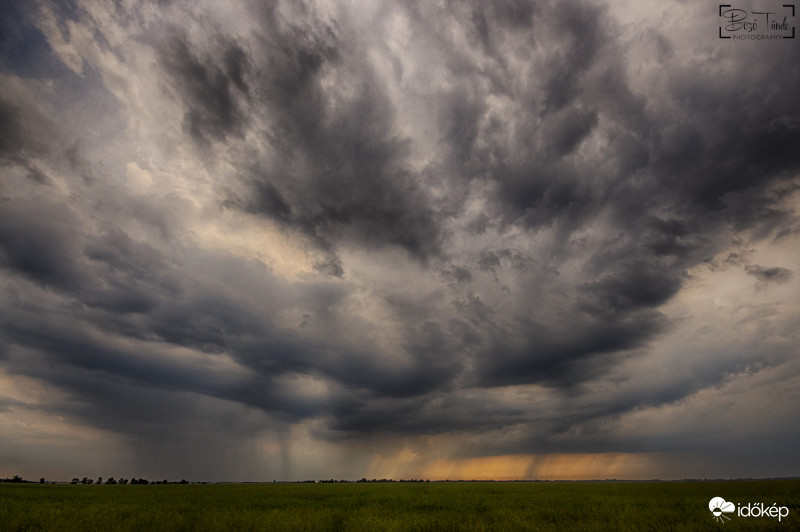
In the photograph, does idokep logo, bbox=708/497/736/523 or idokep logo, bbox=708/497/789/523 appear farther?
idokep logo, bbox=708/497/736/523

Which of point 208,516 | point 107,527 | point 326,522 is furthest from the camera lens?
point 208,516

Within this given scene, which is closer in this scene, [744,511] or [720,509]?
[744,511]

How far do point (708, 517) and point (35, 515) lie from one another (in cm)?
3714

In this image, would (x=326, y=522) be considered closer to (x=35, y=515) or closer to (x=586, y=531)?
(x=586, y=531)

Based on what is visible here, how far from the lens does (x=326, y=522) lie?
19734 mm

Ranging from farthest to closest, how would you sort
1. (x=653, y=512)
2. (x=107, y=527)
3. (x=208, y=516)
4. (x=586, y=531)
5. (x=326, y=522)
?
(x=653, y=512) → (x=208, y=516) → (x=326, y=522) → (x=107, y=527) → (x=586, y=531)

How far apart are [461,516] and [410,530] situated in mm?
6303

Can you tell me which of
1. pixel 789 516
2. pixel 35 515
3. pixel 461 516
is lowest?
pixel 35 515

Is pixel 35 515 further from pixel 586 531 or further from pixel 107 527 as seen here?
pixel 586 531

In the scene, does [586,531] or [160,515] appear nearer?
[586,531]

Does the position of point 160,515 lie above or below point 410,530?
below

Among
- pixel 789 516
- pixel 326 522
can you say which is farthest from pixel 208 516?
pixel 789 516

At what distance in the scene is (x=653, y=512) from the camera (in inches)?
913

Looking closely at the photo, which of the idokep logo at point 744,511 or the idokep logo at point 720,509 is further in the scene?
the idokep logo at point 720,509
